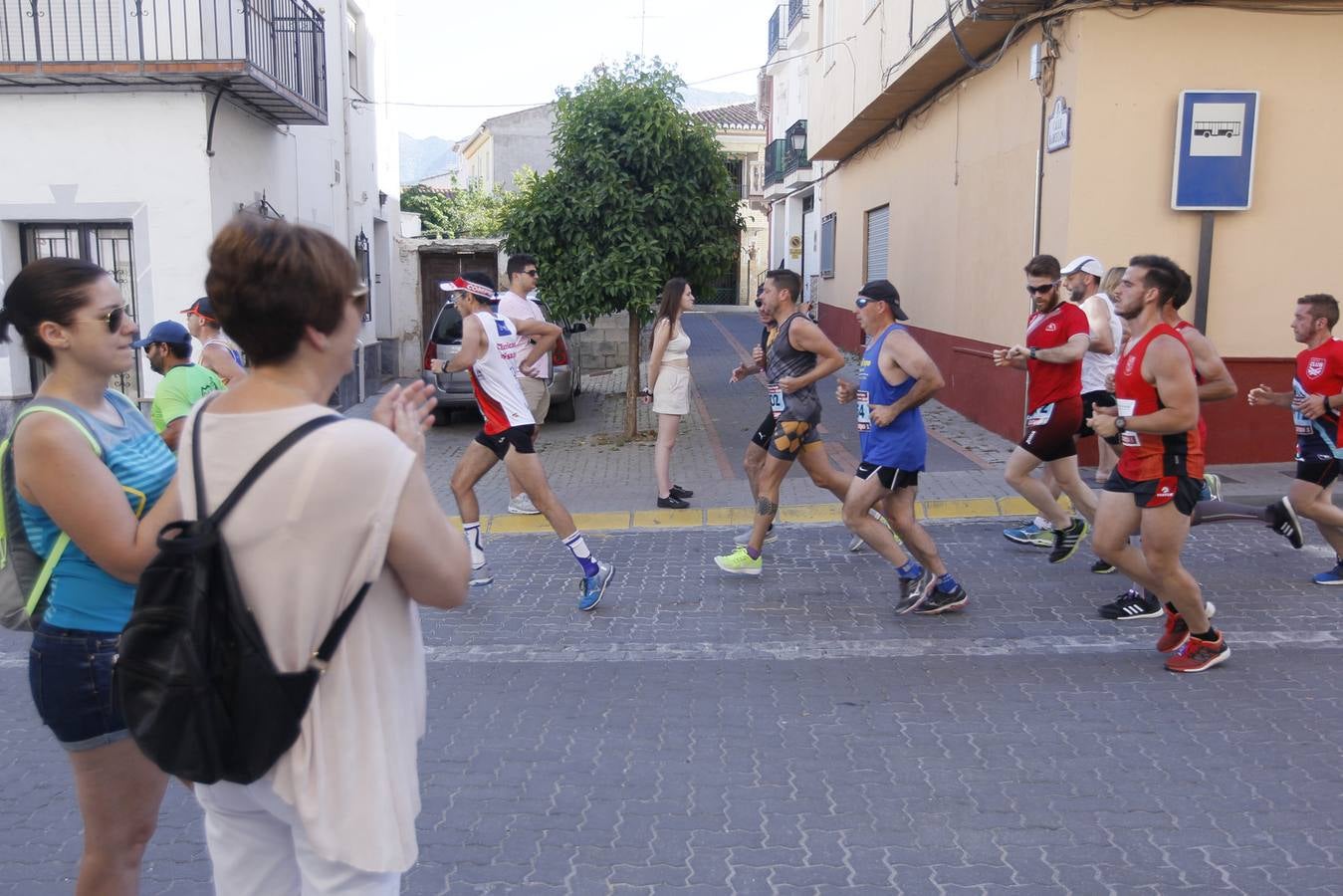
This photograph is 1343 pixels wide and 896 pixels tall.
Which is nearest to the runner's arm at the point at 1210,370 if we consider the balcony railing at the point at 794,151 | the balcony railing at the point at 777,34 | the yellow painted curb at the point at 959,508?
the yellow painted curb at the point at 959,508

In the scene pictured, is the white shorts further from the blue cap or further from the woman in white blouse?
the woman in white blouse

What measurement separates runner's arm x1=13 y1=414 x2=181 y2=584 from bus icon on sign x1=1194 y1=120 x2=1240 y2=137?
918cm

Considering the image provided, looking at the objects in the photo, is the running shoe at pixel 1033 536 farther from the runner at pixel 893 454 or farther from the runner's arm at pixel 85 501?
the runner's arm at pixel 85 501

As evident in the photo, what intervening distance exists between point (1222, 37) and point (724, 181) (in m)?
4.83

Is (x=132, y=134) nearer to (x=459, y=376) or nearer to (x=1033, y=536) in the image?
(x=459, y=376)

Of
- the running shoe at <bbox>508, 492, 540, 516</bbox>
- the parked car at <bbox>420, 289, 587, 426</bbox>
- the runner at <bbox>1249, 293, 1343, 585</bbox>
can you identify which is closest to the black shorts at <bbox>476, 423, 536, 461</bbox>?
the running shoe at <bbox>508, 492, 540, 516</bbox>

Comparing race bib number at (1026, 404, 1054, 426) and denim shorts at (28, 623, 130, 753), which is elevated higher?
race bib number at (1026, 404, 1054, 426)

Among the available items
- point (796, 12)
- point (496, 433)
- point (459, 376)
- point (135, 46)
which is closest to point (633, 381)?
point (459, 376)

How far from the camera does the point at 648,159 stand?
37.2 feet

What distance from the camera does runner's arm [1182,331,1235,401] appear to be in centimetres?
549

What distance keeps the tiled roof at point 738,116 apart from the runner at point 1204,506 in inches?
1497

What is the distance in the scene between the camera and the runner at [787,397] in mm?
6555

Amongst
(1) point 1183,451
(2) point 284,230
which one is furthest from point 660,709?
(2) point 284,230

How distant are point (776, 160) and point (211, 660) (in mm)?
29886
